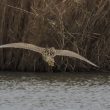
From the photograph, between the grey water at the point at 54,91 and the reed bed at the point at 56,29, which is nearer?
the grey water at the point at 54,91

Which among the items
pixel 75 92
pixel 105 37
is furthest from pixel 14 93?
pixel 105 37

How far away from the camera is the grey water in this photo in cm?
1163

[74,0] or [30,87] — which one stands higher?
[74,0]

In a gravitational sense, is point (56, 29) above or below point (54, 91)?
above

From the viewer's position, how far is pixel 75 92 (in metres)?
13.1

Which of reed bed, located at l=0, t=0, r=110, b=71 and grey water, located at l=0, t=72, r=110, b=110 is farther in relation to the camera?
reed bed, located at l=0, t=0, r=110, b=71

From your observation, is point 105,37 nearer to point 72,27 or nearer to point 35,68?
point 72,27

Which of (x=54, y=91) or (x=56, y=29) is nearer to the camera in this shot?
(x=54, y=91)

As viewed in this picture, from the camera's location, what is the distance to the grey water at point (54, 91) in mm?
11633

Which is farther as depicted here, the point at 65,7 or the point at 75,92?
the point at 65,7

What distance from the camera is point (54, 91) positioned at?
43.1 ft

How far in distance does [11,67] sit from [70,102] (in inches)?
153

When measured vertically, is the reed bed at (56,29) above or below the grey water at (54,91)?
above

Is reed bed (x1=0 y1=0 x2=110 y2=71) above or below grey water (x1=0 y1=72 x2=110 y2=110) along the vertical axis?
above
